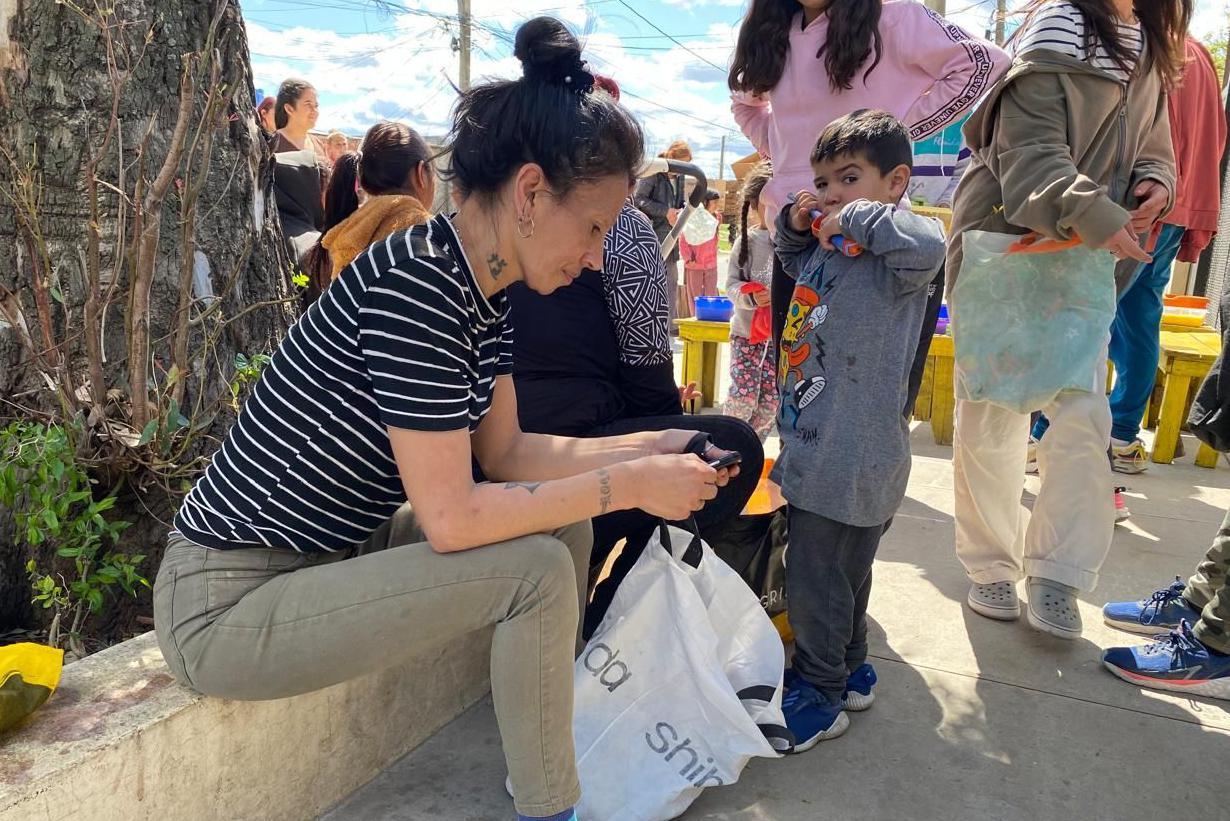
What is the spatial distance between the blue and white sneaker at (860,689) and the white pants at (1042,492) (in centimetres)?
63

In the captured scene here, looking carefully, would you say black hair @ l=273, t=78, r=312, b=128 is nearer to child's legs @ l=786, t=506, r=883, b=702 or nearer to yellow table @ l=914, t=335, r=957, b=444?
yellow table @ l=914, t=335, r=957, b=444

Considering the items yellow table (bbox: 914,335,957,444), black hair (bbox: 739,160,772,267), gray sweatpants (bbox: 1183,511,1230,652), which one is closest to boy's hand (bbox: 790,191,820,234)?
gray sweatpants (bbox: 1183,511,1230,652)

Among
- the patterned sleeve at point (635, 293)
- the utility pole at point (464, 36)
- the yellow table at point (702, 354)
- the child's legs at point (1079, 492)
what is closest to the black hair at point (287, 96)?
the yellow table at point (702, 354)

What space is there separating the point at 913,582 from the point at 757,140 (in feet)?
5.73

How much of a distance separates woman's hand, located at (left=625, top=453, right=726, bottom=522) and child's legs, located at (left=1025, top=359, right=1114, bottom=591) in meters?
1.40

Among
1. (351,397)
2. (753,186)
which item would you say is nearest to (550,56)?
(351,397)

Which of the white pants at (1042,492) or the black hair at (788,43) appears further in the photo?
the black hair at (788,43)

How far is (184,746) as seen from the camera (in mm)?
1639

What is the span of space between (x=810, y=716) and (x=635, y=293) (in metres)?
1.18

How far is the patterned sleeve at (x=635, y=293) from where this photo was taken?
8.33ft

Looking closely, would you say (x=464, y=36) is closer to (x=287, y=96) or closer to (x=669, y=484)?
(x=287, y=96)

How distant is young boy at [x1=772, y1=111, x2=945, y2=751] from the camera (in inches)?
83.9

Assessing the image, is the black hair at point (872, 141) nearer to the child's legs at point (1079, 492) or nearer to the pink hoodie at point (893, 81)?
the pink hoodie at point (893, 81)

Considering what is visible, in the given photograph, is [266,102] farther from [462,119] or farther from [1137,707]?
[1137,707]
